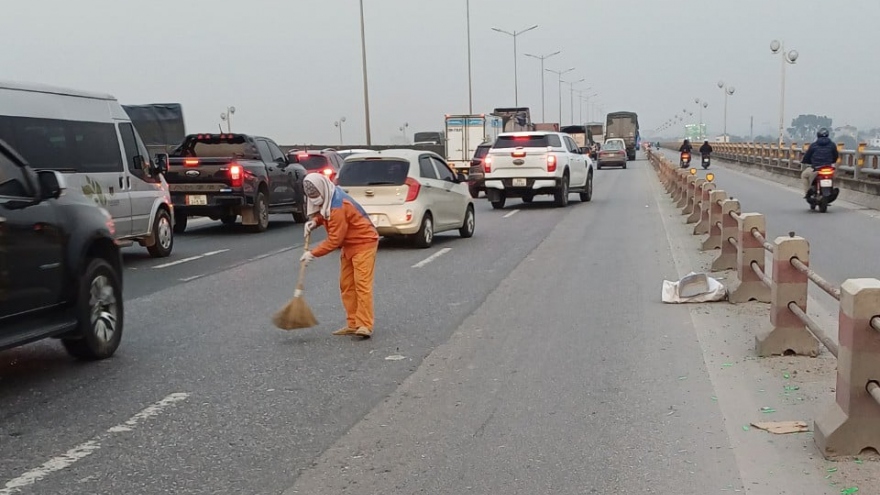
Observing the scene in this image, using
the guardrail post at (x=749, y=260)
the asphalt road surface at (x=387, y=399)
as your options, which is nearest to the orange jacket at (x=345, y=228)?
the asphalt road surface at (x=387, y=399)

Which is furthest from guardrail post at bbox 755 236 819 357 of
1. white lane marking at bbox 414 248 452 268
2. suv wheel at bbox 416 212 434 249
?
suv wheel at bbox 416 212 434 249

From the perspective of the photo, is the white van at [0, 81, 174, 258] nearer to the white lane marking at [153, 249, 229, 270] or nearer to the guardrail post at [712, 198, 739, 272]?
the white lane marking at [153, 249, 229, 270]

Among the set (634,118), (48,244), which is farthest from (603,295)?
(634,118)

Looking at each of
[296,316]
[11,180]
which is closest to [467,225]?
[296,316]

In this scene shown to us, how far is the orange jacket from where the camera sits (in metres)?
8.12

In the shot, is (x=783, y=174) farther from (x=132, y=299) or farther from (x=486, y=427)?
(x=486, y=427)

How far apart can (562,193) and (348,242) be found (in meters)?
→ 16.9

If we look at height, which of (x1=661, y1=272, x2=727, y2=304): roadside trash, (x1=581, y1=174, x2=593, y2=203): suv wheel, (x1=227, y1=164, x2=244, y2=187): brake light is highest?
(x1=227, y1=164, x2=244, y2=187): brake light

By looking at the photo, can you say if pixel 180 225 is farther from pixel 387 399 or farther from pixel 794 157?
pixel 794 157

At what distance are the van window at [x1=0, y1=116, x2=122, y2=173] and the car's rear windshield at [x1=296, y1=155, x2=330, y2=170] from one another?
9.98m

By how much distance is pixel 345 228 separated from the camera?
8.17m

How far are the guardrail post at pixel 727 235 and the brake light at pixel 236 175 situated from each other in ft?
32.2

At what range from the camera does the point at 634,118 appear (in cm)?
7619

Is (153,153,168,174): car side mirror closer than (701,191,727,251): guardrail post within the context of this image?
No
